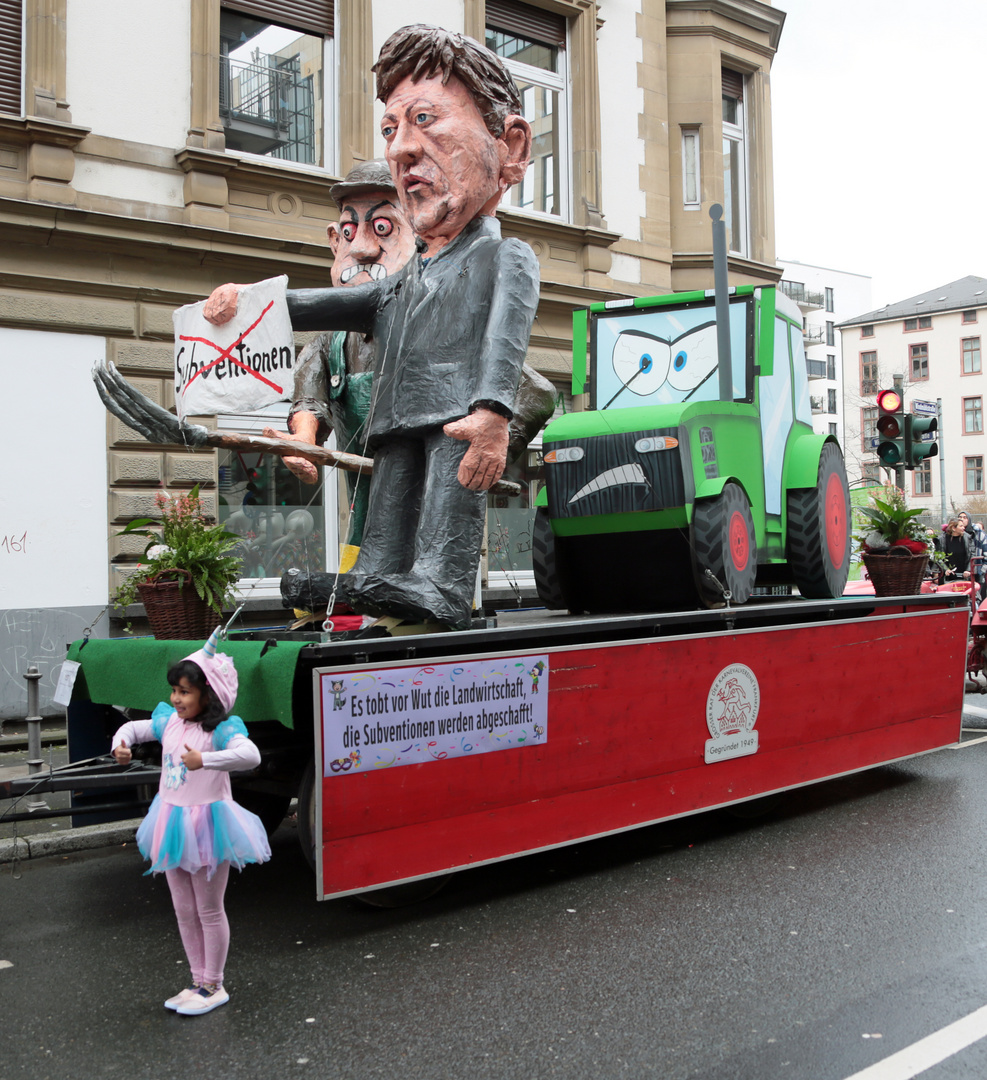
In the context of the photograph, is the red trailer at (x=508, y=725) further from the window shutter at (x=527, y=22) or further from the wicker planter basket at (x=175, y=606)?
the window shutter at (x=527, y=22)

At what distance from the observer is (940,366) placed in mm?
83375

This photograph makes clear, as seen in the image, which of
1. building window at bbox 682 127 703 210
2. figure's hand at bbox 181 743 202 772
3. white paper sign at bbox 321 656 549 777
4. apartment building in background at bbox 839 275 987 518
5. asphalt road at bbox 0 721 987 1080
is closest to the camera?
asphalt road at bbox 0 721 987 1080

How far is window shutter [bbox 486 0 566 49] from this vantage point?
13812 millimetres


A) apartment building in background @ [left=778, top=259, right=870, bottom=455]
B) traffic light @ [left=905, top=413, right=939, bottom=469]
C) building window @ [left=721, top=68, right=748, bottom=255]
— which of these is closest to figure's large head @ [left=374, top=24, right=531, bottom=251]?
traffic light @ [left=905, top=413, right=939, bottom=469]

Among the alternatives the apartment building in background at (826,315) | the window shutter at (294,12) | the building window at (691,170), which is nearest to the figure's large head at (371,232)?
the window shutter at (294,12)

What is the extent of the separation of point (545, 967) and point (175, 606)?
2512 millimetres

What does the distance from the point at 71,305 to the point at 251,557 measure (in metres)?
2.88

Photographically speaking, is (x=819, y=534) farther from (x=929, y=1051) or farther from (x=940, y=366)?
(x=940, y=366)

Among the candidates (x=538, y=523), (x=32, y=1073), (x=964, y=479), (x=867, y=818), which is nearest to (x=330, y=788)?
(x=32, y=1073)

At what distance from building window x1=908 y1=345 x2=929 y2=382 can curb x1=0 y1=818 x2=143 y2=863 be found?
85.4 meters

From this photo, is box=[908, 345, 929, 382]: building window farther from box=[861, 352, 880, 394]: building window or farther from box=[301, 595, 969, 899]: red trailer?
box=[301, 595, 969, 899]: red trailer

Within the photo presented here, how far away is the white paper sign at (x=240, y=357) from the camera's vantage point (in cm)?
516

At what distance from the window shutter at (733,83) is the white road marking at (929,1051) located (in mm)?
15412

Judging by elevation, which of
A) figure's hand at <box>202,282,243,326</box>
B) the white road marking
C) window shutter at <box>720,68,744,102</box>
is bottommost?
the white road marking
